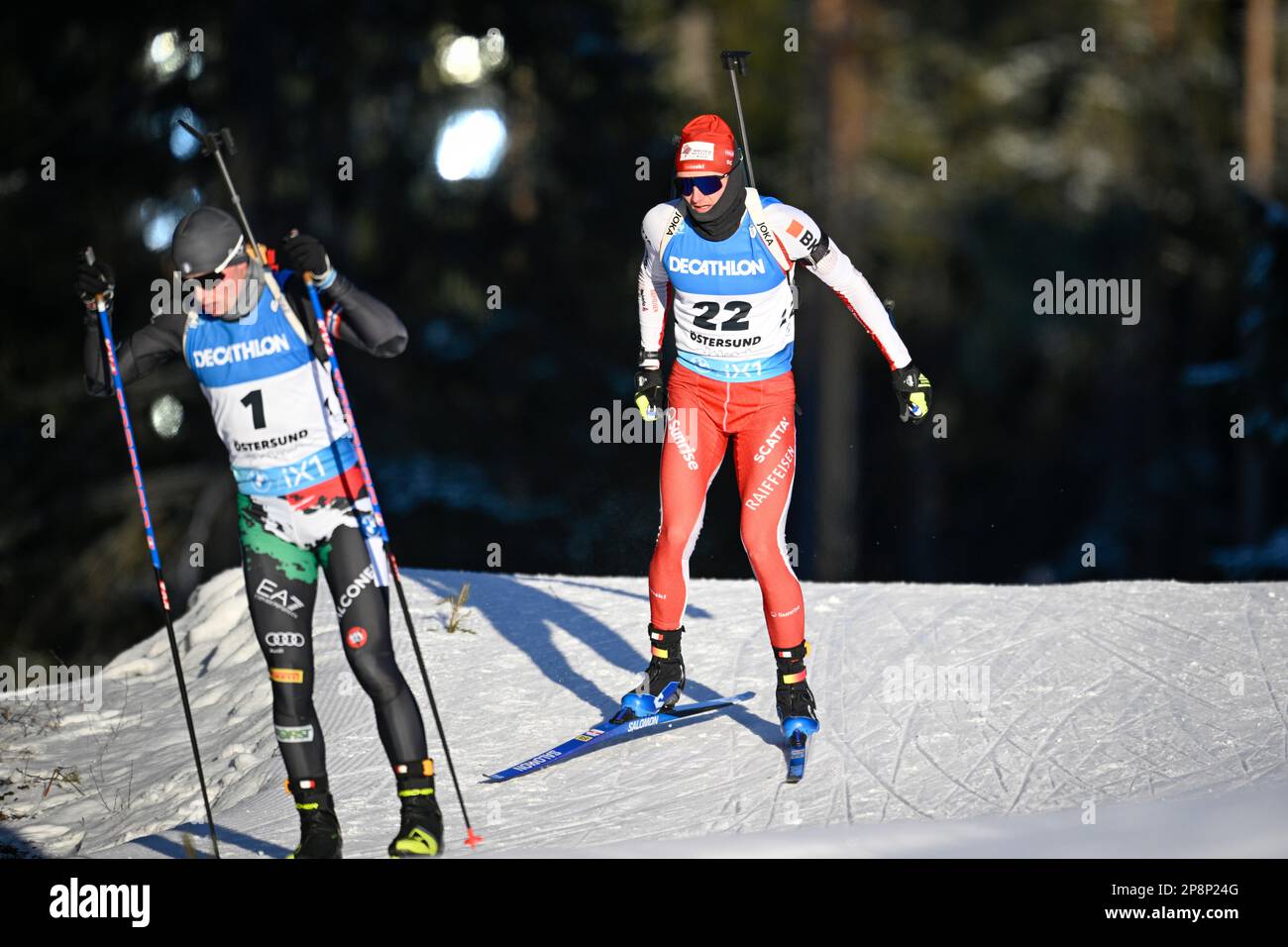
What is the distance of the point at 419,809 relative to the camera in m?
6.49

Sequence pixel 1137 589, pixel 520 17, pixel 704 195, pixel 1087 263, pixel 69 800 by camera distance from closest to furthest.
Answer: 1. pixel 704 195
2. pixel 69 800
3. pixel 1137 589
4. pixel 520 17
5. pixel 1087 263

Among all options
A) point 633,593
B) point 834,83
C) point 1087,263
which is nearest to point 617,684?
point 633,593

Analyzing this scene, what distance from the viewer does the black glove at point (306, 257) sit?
20.6 ft

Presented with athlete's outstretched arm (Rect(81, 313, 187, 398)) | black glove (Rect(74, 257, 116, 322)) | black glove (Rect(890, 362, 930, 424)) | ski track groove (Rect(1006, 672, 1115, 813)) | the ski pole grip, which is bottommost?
ski track groove (Rect(1006, 672, 1115, 813))

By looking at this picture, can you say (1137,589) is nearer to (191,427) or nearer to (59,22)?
(191,427)

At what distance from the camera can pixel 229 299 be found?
252 inches

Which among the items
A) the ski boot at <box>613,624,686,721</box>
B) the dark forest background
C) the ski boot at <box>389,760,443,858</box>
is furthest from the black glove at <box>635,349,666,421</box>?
the dark forest background

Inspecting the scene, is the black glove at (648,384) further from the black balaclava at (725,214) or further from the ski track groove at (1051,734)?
the ski track groove at (1051,734)

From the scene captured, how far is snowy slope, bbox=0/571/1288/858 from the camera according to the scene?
283 inches

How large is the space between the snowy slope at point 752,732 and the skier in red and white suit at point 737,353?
731 mm

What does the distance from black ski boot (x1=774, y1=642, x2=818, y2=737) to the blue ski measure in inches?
23.2

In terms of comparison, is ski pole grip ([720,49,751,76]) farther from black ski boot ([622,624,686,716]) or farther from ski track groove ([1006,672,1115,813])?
ski track groove ([1006,672,1115,813])

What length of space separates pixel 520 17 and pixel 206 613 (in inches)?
533

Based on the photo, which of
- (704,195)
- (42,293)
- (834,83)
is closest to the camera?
(704,195)
